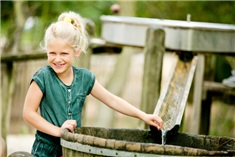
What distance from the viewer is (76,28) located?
12.5 feet

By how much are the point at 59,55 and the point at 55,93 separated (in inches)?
8.0

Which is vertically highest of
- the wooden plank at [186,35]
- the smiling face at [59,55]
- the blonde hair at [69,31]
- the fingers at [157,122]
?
the wooden plank at [186,35]

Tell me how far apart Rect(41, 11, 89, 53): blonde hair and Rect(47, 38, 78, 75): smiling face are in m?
0.03

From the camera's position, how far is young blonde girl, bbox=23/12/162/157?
143 inches

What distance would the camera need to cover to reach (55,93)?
3707mm

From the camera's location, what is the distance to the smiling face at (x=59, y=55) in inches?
145

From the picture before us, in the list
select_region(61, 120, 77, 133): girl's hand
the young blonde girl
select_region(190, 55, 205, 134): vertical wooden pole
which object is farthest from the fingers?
select_region(190, 55, 205, 134): vertical wooden pole

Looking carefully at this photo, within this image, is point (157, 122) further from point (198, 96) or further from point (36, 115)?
point (198, 96)

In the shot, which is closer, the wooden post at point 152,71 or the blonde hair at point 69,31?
the blonde hair at point 69,31

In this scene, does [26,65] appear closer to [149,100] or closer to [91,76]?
[149,100]

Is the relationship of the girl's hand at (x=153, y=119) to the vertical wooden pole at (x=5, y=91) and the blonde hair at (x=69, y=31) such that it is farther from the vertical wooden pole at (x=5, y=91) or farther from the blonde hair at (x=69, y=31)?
the vertical wooden pole at (x=5, y=91)

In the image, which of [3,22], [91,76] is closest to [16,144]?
[91,76]

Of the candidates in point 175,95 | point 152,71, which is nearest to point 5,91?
point 152,71

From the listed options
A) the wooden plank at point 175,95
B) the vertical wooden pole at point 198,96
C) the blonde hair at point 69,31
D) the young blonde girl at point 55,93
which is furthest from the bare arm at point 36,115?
the vertical wooden pole at point 198,96
